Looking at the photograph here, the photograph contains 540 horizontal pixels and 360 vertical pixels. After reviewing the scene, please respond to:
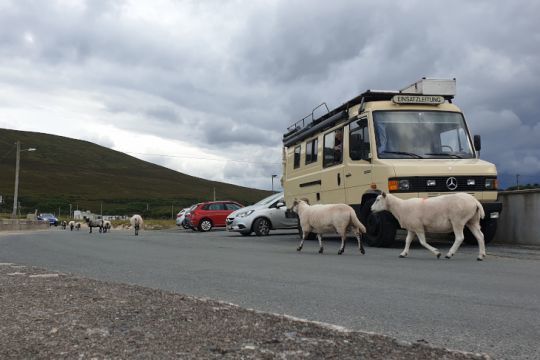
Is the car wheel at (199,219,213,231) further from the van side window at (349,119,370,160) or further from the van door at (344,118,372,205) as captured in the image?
the van side window at (349,119,370,160)

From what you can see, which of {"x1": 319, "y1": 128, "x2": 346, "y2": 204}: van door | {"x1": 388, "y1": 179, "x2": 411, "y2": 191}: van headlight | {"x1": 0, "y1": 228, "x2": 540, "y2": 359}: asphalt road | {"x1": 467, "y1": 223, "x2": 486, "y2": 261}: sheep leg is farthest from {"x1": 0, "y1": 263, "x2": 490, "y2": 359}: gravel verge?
{"x1": 319, "y1": 128, "x2": 346, "y2": 204}: van door

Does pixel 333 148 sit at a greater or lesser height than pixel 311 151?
lesser

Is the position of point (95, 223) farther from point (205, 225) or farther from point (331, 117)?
point (331, 117)

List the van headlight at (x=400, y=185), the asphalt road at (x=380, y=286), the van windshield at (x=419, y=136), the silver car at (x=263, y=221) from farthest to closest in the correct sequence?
the silver car at (x=263, y=221), the van windshield at (x=419, y=136), the van headlight at (x=400, y=185), the asphalt road at (x=380, y=286)

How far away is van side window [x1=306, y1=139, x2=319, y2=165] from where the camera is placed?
18.0 metres

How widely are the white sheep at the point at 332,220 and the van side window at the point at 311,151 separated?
4.23 m

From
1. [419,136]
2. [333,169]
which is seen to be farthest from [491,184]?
[333,169]

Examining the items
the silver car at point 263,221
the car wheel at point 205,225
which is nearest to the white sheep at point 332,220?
the silver car at point 263,221

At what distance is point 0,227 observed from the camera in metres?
40.4

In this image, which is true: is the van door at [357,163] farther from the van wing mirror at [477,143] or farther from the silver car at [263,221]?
the silver car at [263,221]

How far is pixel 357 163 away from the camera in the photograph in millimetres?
14703

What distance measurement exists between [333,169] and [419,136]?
2815 millimetres

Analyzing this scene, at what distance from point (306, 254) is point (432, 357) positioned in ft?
30.2

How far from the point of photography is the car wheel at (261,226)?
23859 mm
